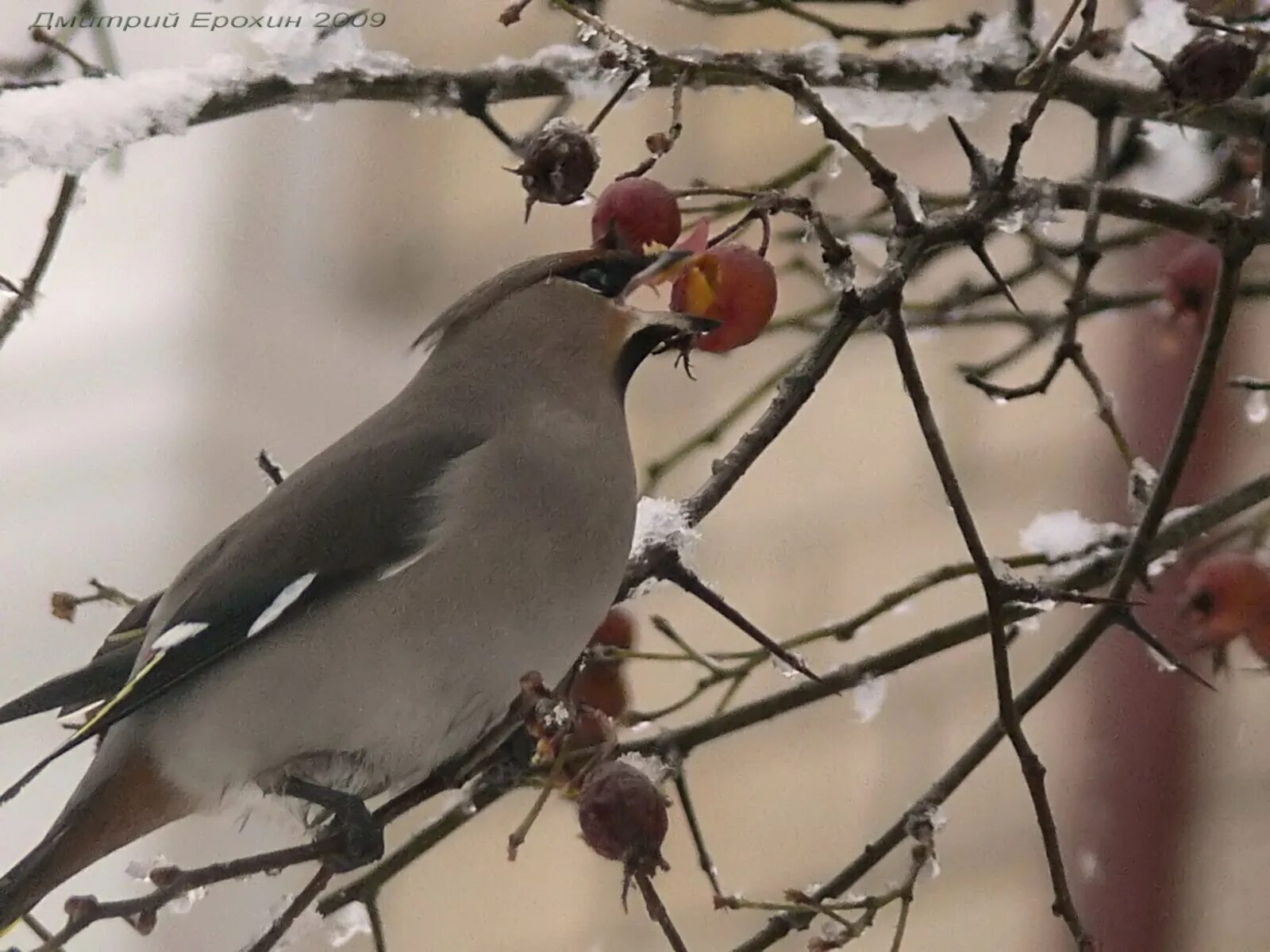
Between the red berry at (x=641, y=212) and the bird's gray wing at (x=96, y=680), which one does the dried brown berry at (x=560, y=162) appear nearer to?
the red berry at (x=641, y=212)

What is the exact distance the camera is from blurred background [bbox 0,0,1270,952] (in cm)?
227

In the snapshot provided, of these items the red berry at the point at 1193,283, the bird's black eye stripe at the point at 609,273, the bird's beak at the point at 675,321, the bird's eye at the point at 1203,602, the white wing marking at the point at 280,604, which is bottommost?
→ the white wing marking at the point at 280,604

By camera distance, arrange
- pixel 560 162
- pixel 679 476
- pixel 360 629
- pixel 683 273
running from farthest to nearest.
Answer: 1. pixel 679 476
2. pixel 360 629
3. pixel 683 273
4. pixel 560 162

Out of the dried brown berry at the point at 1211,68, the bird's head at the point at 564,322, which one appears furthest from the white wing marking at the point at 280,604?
the dried brown berry at the point at 1211,68

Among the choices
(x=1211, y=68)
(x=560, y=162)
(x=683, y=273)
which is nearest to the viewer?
(x=1211, y=68)

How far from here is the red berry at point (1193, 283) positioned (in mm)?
1301

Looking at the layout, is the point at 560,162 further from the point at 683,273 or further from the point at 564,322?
the point at 564,322

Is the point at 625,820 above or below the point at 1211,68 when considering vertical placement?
below

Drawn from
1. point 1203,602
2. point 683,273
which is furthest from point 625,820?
point 1203,602

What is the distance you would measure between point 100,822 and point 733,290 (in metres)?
0.60

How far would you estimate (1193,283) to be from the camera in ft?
4.30

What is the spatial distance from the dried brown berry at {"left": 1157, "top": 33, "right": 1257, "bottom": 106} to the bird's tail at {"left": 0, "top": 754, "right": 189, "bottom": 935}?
84cm

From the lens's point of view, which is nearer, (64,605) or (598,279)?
(64,605)

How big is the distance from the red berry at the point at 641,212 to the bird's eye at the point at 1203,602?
46cm
